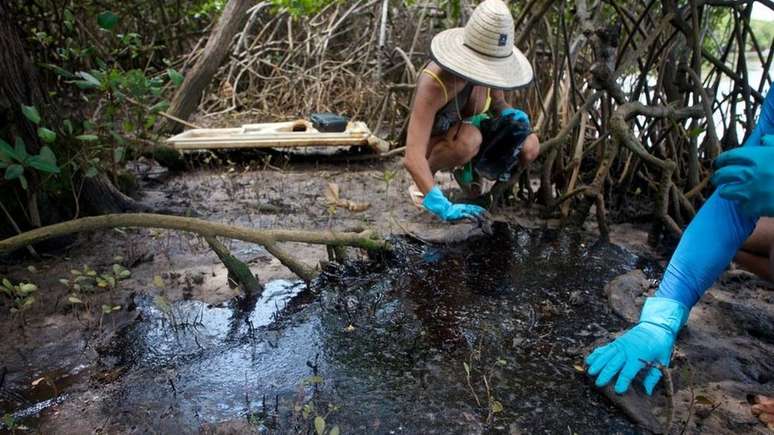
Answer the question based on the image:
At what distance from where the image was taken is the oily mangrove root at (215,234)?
2.04 m

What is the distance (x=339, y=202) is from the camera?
3.43 metres

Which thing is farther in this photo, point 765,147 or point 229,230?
point 229,230

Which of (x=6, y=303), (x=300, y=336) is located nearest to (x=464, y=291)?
(x=300, y=336)

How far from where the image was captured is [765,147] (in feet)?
5.11

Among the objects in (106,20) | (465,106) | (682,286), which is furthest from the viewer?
(465,106)

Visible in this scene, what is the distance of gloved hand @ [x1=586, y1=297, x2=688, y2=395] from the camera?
1677 mm

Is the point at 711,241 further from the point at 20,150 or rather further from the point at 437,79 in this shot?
the point at 20,150

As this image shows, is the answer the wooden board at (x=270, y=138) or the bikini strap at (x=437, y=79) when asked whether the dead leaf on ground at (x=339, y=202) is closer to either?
the wooden board at (x=270, y=138)

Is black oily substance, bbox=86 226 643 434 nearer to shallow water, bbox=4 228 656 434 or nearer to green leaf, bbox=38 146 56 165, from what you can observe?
shallow water, bbox=4 228 656 434

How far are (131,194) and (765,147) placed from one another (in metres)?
3.25

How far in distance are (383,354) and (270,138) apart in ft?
8.81

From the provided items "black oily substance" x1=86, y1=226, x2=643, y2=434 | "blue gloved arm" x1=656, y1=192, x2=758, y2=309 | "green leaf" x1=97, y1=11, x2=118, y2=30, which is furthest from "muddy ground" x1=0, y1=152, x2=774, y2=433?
"green leaf" x1=97, y1=11, x2=118, y2=30

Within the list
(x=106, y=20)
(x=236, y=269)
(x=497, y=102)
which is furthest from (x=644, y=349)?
(x=106, y=20)

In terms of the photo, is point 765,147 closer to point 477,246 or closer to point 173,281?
Answer: point 477,246
